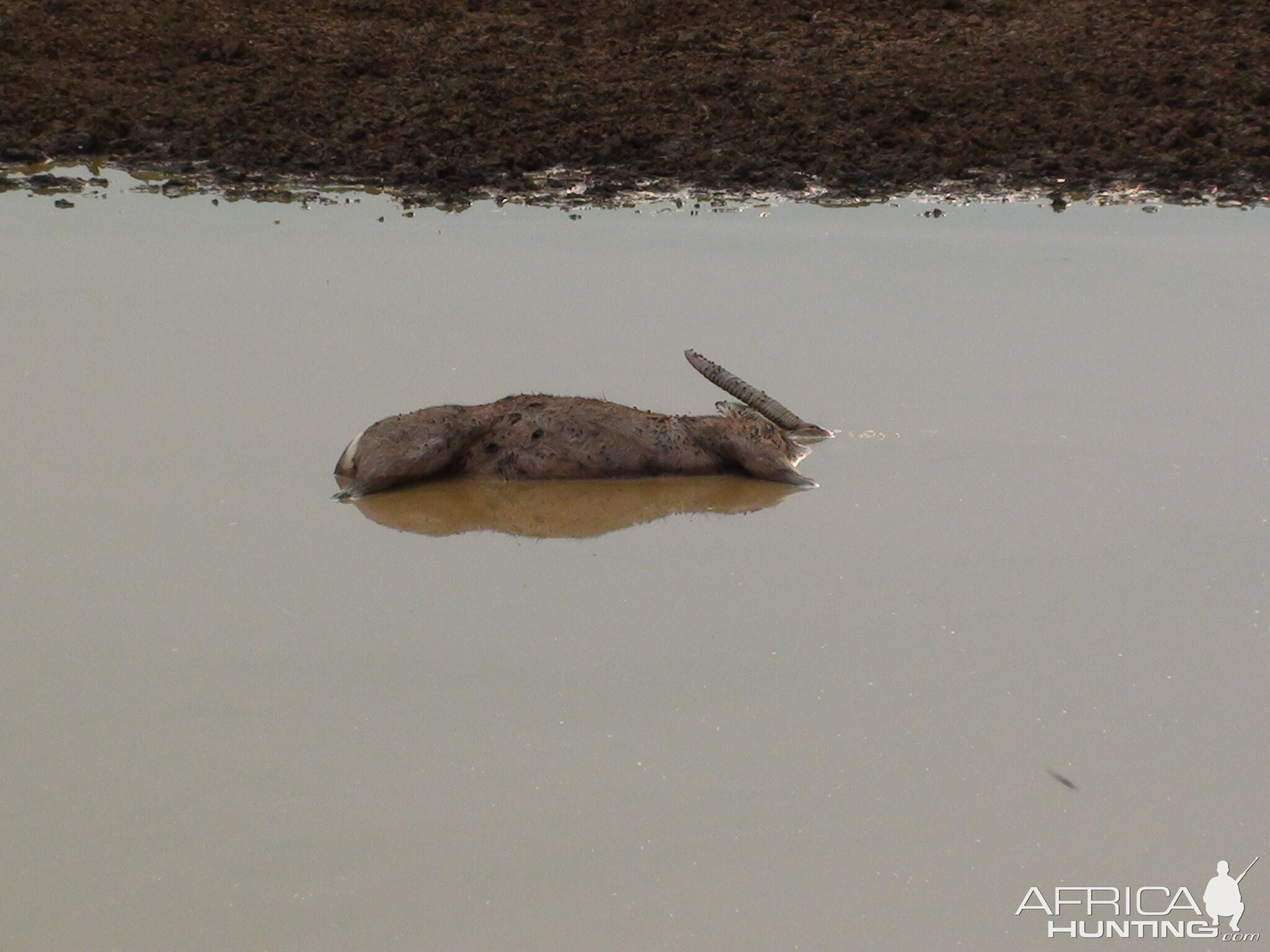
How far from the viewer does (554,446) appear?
11117mm

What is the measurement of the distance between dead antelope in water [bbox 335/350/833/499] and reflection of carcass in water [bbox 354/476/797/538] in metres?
0.06

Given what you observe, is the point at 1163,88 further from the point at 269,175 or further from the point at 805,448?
the point at 805,448

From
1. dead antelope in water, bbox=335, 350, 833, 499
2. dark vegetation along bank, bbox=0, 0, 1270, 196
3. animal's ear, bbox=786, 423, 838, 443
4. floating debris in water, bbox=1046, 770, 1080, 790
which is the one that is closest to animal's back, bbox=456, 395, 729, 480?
dead antelope in water, bbox=335, 350, 833, 499

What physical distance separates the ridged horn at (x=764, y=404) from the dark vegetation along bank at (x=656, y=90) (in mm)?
6800

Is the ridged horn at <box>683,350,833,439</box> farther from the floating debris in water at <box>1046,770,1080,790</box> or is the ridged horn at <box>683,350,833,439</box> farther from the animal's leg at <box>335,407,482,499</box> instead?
the floating debris in water at <box>1046,770,1080,790</box>

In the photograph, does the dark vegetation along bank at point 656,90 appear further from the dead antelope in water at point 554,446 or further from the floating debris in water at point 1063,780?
the floating debris in water at point 1063,780

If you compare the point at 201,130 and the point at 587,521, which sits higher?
the point at 201,130

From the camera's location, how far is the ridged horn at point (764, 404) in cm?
1195

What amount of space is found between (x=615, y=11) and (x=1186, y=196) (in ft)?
29.0

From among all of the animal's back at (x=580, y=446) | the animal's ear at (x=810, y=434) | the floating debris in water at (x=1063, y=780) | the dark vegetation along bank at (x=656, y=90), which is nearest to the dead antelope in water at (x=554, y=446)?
the animal's back at (x=580, y=446)

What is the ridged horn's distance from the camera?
11953 mm

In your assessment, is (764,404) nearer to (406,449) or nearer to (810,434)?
(810,434)

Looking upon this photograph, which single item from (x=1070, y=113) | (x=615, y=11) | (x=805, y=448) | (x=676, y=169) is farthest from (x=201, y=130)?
(x=805, y=448)

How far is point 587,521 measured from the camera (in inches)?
415
